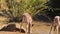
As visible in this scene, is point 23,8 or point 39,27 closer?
point 39,27

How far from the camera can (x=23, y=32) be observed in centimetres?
720

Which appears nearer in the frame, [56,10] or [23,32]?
[23,32]

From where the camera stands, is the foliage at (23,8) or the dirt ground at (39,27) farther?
the foliage at (23,8)

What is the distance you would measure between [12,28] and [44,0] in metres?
2.30

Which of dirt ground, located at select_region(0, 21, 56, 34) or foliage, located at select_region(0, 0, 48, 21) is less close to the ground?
foliage, located at select_region(0, 0, 48, 21)

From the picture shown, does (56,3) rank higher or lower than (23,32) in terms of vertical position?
higher

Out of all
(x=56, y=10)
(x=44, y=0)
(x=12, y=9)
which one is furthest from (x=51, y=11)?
(x=12, y=9)

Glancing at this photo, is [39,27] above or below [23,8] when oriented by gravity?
below

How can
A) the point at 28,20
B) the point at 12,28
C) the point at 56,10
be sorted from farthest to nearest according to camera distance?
the point at 56,10 → the point at 12,28 → the point at 28,20

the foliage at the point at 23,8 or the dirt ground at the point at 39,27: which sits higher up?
the foliage at the point at 23,8

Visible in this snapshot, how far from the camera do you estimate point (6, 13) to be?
9.59m

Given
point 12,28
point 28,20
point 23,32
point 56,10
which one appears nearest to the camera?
point 28,20

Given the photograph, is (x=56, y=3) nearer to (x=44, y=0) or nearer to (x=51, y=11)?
(x=51, y=11)

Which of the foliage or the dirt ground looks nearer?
the dirt ground
